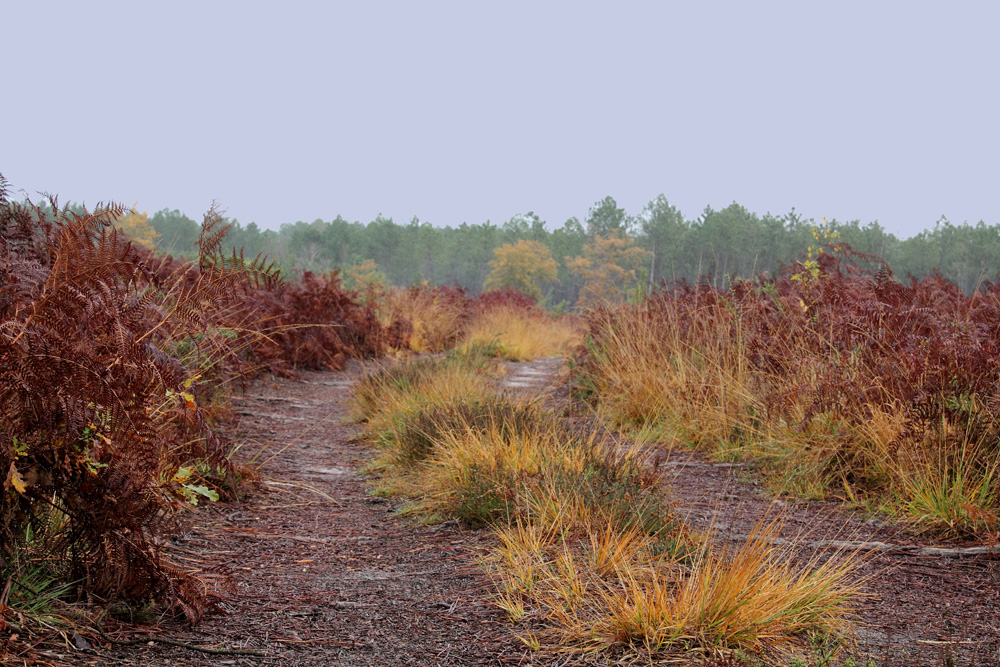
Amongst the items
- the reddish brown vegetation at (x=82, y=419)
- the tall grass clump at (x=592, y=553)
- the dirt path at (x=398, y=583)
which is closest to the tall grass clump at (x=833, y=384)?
the dirt path at (x=398, y=583)

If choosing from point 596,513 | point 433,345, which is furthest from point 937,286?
point 433,345

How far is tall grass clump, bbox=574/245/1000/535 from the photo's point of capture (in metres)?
3.48

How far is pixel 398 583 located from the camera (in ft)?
9.04

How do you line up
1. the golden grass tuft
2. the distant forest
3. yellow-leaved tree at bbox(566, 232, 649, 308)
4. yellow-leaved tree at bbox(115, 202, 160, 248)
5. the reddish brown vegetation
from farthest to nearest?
yellow-leaved tree at bbox(566, 232, 649, 308) < the distant forest < the golden grass tuft < yellow-leaved tree at bbox(115, 202, 160, 248) < the reddish brown vegetation

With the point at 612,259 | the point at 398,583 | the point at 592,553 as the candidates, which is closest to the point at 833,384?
the point at 592,553

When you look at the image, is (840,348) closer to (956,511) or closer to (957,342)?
(957,342)

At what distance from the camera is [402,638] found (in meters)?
2.25

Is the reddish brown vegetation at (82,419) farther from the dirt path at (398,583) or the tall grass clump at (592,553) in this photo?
the tall grass clump at (592,553)

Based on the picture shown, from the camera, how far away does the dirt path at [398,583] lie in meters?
2.13

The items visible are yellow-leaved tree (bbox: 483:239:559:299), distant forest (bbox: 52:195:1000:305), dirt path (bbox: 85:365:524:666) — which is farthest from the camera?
yellow-leaved tree (bbox: 483:239:559:299)

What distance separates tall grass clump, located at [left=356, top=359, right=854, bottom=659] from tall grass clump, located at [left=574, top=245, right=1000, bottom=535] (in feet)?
3.12

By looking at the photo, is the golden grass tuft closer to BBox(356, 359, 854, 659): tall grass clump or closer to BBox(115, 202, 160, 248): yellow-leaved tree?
BBox(115, 202, 160, 248): yellow-leaved tree

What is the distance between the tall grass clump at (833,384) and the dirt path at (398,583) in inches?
12.0

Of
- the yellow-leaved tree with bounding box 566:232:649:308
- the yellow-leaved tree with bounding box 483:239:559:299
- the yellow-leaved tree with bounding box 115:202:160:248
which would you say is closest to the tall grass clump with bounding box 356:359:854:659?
the yellow-leaved tree with bounding box 115:202:160:248
